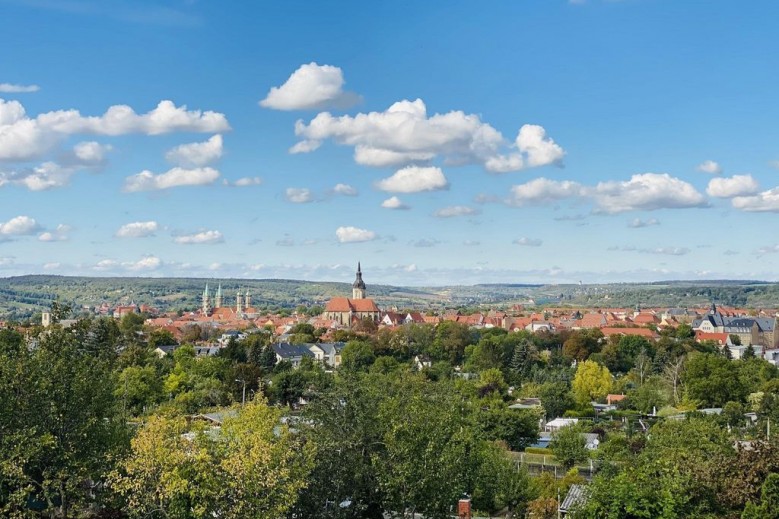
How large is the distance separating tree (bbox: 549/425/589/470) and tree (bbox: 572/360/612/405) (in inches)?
756

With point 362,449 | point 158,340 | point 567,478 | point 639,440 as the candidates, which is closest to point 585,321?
point 158,340

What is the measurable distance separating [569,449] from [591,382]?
2204cm

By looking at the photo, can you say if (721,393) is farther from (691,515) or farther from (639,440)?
(691,515)

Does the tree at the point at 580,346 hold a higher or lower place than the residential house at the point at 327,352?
higher

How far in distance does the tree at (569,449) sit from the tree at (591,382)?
1920 cm

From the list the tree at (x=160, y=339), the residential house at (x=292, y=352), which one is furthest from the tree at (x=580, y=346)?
the tree at (x=160, y=339)

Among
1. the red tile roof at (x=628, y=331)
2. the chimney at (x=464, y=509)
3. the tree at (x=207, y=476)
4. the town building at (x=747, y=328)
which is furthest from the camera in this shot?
the town building at (x=747, y=328)

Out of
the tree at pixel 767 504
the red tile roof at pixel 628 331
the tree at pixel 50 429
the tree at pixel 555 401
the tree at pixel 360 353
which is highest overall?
the tree at pixel 50 429

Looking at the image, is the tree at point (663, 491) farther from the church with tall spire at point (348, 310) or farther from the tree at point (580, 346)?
the church with tall spire at point (348, 310)

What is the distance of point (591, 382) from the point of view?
53188mm

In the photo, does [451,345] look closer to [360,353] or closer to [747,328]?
[360,353]

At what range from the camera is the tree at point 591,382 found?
52469 millimetres

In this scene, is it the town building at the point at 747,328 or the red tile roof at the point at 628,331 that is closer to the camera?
the red tile roof at the point at 628,331

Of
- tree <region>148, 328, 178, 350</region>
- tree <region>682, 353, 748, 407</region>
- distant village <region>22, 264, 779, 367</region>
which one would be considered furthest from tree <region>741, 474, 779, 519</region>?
tree <region>148, 328, 178, 350</region>
